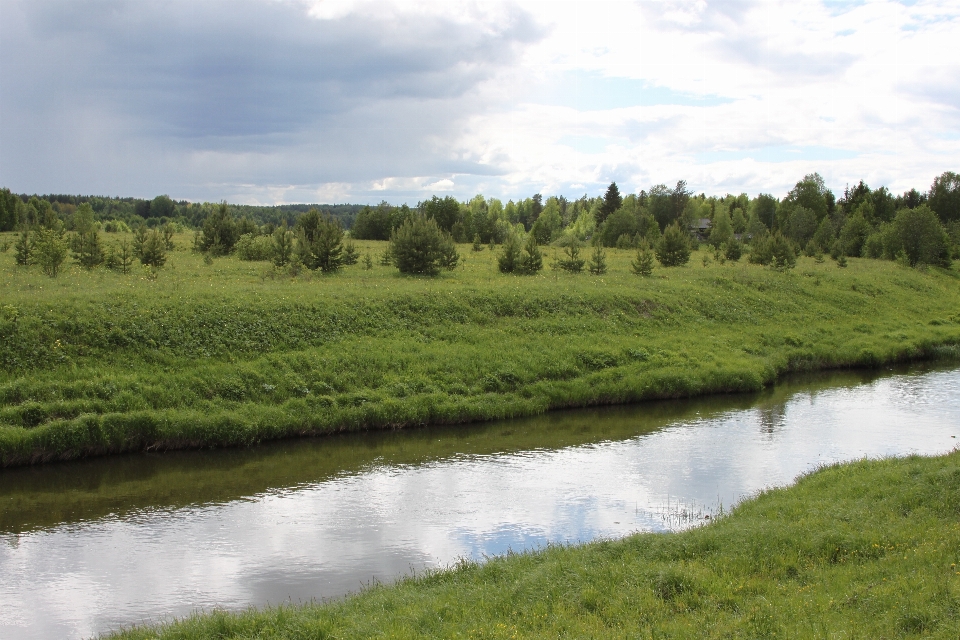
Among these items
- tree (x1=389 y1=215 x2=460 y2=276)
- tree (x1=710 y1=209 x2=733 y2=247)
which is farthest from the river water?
tree (x1=710 y1=209 x2=733 y2=247)

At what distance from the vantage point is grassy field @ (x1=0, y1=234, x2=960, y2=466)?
814 inches

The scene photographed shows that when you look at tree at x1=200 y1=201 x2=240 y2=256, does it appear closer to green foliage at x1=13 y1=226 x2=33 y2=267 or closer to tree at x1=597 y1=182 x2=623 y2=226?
green foliage at x1=13 y1=226 x2=33 y2=267

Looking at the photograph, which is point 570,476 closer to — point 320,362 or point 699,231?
point 320,362

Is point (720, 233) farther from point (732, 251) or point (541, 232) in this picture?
point (732, 251)

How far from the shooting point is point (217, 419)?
68.4ft

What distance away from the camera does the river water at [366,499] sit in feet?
39.5

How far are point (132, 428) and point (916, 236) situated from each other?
Result: 72.9 metres

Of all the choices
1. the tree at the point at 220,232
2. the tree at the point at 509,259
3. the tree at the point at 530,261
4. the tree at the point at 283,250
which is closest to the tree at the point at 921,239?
the tree at the point at 530,261

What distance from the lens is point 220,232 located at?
55.2m

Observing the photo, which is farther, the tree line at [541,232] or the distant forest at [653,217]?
the distant forest at [653,217]

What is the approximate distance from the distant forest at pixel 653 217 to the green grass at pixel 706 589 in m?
41.9

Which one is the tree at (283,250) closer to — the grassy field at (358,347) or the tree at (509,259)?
the grassy field at (358,347)

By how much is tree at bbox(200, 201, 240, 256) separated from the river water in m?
36.9

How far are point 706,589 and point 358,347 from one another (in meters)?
19.2
